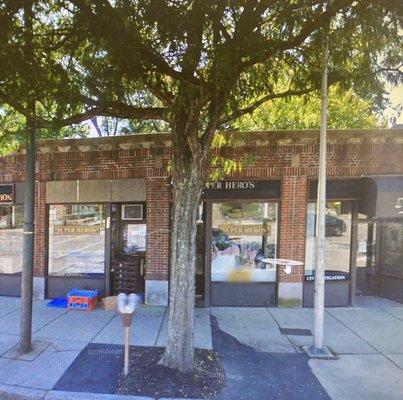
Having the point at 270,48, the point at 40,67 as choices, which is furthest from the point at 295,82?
the point at 40,67

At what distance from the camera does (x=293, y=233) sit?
830cm

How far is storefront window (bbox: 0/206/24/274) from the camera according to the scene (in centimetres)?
936

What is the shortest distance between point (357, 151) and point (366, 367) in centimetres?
481

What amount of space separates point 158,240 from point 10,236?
417 centimetres

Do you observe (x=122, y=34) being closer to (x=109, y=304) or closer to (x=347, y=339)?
(x=109, y=304)

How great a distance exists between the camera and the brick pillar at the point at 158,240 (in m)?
8.42

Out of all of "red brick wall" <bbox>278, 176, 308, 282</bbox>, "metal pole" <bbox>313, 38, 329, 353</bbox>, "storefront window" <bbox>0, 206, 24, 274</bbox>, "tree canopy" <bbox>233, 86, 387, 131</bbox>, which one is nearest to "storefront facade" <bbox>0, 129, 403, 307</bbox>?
"red brick wall" <bbox>278, 176, 308, 282</bbox>

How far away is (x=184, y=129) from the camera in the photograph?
5.07 metres

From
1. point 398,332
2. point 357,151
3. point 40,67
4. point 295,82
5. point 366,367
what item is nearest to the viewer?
point 40,67

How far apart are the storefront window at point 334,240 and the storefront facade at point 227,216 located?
24 millimetres

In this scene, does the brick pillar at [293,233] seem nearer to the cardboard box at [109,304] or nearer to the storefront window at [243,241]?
the storefront window at [243,241]

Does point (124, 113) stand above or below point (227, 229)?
above

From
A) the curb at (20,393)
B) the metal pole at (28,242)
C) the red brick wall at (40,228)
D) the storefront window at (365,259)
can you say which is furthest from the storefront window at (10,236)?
the storefront window at (365,259)

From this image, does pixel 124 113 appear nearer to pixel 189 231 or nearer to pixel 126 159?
pixel 189 231
